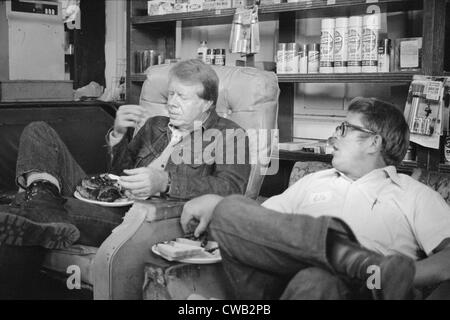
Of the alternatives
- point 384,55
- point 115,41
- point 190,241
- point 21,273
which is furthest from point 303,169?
point 115,41

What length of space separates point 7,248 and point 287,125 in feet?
6.47

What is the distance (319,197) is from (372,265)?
0.57 metres

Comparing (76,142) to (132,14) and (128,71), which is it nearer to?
(128,71)

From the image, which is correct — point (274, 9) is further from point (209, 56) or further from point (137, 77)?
point (137, 77)

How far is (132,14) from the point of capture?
12.7 ft

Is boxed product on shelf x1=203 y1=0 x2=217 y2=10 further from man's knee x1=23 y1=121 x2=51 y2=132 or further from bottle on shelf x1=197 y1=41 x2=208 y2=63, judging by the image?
man's knee x1=23 y1=121 x2=51 y2=132

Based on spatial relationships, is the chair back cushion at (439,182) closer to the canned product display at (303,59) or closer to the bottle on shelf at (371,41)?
the bottle on shelf at (371,41)

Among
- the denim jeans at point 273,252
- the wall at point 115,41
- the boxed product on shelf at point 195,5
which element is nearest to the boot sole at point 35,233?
the denim jeans at point 273,252

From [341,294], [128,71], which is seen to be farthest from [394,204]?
[128,71]

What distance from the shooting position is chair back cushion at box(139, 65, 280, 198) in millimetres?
2309

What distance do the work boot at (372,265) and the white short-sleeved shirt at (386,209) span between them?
0.36 m

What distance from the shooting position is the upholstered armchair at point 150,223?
176 centimetres

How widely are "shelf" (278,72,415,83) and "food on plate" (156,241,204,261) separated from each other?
139 cm
